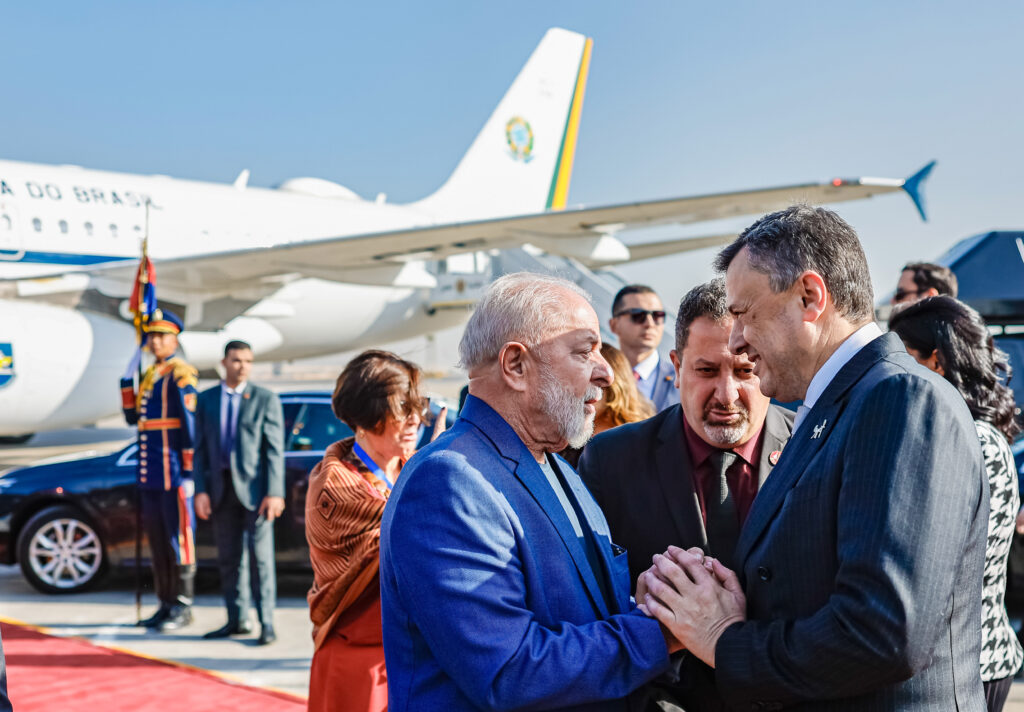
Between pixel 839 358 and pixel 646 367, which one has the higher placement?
pixel 839 358

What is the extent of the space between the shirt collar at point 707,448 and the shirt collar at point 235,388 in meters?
4.15

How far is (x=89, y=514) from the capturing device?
643 cm

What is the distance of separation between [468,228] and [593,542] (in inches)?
440

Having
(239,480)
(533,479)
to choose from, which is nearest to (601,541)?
(533,479)

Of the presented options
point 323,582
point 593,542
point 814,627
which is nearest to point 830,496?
point 814,627

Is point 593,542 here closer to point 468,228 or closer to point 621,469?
point 621,469

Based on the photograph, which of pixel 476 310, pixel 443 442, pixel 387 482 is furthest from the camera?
pixel 387 482

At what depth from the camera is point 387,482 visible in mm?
2984

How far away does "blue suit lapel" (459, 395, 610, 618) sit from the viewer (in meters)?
1.67

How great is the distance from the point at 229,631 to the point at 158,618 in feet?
1.68

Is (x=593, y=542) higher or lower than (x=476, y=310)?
lower

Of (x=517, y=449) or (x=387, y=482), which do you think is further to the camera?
(x=387, y=482)

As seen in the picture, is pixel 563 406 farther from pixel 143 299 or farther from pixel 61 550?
pixel 61 550

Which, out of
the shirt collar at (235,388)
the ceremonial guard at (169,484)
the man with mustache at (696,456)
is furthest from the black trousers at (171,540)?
the man with mustache at (696,456)
